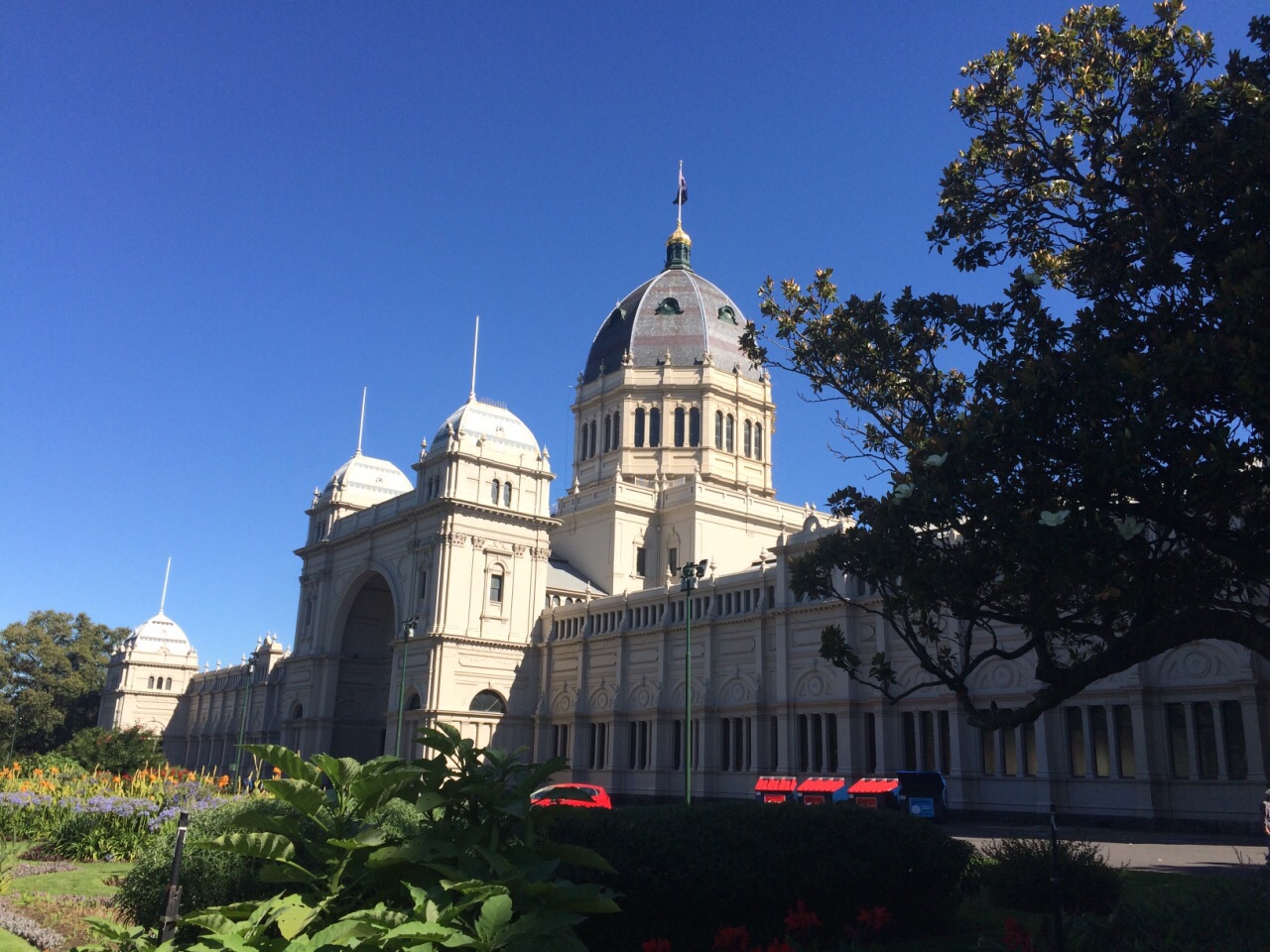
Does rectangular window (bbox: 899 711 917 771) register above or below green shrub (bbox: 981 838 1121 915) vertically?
above

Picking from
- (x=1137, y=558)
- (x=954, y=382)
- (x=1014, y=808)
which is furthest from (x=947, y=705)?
(x=1137, y=558)

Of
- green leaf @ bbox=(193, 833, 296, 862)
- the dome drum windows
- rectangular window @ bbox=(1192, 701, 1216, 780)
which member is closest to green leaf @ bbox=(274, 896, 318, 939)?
green leaf @ bbox=(193, 833, 296, 862)

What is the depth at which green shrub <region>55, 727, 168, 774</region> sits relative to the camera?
38.1 metres

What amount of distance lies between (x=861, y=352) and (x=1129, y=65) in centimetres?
560

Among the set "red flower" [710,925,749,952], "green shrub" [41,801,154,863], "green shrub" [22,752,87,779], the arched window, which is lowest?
"green shrub" [41,801,154,863]

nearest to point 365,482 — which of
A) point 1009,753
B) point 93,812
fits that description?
point 1009,753

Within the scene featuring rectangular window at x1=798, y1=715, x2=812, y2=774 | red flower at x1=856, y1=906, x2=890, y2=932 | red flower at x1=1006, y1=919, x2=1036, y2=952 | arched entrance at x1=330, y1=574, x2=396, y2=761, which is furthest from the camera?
arched entrance at x1=330, y1=574, x2=396, y2=761

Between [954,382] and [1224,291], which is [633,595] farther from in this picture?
[1224,291]

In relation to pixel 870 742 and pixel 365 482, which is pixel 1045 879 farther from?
pixel 365 482

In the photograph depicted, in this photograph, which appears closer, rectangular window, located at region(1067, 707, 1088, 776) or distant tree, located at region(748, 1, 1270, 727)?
distant tree, located at region(748, 1, 1270, 727)

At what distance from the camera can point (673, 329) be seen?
2817 inches

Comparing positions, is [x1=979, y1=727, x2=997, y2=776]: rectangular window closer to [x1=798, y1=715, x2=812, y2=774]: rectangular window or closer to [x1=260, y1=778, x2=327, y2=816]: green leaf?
[x1=798, y1=715, x2=812, y2=774]: rectangular window

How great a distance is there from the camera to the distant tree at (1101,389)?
1147cm

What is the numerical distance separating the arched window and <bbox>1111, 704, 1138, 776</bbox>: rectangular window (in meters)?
31.7
